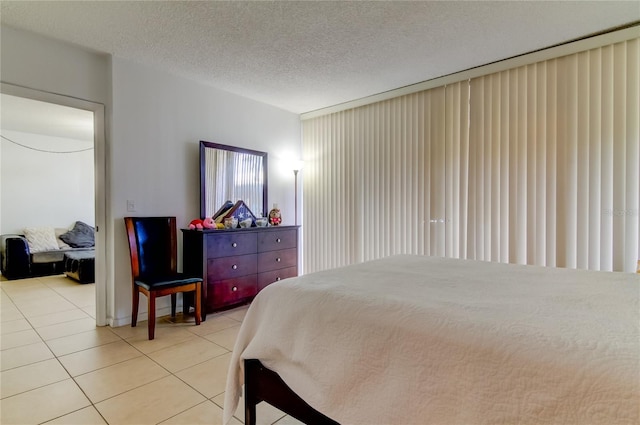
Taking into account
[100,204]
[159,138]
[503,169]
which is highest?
[159,138]

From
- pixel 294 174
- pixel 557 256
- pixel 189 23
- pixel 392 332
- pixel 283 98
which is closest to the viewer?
pixel 392 332

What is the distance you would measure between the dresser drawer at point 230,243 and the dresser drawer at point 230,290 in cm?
30

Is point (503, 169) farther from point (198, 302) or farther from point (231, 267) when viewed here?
point (198, 302)

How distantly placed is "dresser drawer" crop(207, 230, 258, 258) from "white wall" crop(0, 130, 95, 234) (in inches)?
189

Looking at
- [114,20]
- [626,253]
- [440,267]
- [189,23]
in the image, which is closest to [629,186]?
[626,253]

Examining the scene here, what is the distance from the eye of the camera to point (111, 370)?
2156mm

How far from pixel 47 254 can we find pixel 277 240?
Result: 13.9ft

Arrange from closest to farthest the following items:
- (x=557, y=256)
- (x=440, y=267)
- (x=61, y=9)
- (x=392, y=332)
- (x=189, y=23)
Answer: (x=392, y=332) < (x=440, y=267) < (x=61, y=9) < (x=189, y=23) < (x=557, y=256)

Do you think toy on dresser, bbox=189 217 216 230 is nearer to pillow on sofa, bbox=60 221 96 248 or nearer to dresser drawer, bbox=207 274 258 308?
dresser drawer, bbox=207 274 258 308

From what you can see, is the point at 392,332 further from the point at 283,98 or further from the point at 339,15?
the point at 283,98

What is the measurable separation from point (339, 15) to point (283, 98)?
1896 mm

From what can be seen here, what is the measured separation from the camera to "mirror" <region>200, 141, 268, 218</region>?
355cm

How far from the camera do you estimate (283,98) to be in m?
4.05

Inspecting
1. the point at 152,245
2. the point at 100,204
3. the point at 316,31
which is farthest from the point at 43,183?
the point at 316,31
